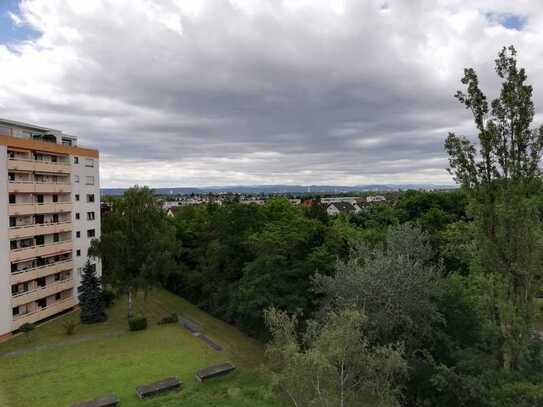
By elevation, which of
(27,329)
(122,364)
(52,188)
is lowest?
(122,364)

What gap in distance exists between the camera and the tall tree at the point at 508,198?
12578mm

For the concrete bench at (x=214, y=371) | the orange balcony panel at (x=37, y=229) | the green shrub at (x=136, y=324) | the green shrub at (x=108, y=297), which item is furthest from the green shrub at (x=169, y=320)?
the orange balcony panel at (x=37, y=229)

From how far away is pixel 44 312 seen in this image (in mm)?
31578

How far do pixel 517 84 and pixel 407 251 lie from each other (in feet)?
34.5

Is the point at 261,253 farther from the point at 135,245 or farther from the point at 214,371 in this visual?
the point at 135,245

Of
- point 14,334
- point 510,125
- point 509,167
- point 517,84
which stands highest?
point 517,84

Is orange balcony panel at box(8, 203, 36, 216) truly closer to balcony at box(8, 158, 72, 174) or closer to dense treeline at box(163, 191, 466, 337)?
balcony at box(8, 158, 72, 174)

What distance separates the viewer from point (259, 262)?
26.2 m

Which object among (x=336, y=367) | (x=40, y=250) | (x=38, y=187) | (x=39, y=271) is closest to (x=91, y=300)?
(x=39, y=271)

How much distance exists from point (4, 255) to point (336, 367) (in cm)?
2780

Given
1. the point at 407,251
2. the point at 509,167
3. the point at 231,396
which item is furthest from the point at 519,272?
the point at 231,396

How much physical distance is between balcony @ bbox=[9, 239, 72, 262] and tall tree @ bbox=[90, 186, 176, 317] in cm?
305

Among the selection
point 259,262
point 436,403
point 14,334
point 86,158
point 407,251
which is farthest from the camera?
point 86,158

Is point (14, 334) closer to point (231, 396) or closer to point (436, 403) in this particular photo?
point (231, 396)
